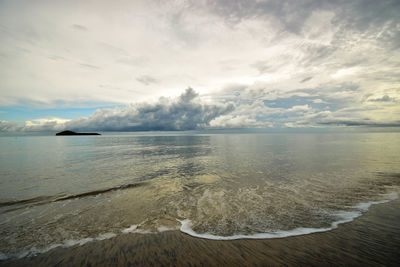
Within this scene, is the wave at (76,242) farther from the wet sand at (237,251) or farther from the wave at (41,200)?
the wave at (41,200)

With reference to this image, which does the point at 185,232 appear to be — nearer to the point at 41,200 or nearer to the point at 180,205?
the point at 180,205

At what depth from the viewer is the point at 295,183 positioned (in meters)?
16.0

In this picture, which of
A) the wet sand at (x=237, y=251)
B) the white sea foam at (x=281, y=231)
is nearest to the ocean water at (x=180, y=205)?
the white sea foam at (x=281, y=231)

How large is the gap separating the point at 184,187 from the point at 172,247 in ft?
28.1

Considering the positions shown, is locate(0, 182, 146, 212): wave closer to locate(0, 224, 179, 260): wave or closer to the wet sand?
locate(0, 224, 179, 260): wave

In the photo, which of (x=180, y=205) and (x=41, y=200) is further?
(x=41, y=200)

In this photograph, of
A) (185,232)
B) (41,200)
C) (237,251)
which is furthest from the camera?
(41,200)

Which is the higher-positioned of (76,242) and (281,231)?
(76,242)

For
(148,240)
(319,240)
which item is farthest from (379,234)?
(148,240)

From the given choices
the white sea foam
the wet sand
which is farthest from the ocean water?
the wet sand

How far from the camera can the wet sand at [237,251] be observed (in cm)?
609

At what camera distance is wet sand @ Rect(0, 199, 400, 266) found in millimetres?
6086

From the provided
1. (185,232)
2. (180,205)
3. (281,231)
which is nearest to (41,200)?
(180,205)

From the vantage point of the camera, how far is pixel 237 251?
663cm
